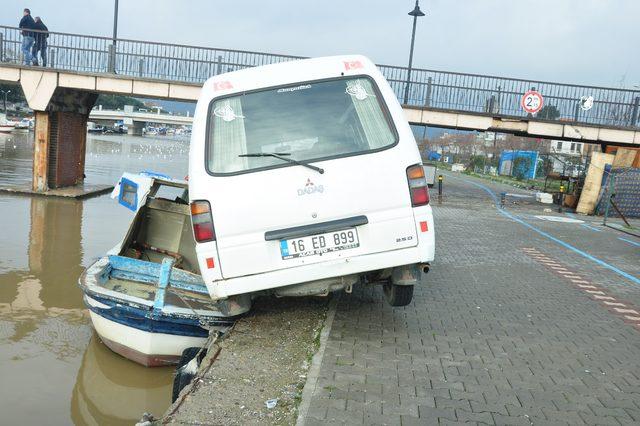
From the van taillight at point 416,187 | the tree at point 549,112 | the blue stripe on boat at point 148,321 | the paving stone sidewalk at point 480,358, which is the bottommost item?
the blue stripe on boat at point 148,321


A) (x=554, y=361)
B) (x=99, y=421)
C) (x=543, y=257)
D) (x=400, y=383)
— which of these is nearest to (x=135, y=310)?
(x=99, y=421)

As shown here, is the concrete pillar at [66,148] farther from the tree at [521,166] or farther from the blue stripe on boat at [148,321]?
the tree at [521,166]

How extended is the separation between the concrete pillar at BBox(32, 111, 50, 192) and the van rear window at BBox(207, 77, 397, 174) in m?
16.4

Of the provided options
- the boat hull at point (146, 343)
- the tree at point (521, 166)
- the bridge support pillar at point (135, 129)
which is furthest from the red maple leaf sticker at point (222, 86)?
the bridge support pillar at point (135, 129)

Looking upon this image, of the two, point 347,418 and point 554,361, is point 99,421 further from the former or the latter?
point 554,361

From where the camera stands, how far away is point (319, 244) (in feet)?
16.8

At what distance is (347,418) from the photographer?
394 cm

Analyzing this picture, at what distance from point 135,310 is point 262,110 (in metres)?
2.50

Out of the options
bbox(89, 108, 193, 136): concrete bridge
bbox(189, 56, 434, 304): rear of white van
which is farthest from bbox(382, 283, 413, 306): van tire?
bbox(89, 108, 193, 136): concrete bridge

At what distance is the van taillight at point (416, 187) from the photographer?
517cm

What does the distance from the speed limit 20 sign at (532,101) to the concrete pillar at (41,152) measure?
16266 millimetres

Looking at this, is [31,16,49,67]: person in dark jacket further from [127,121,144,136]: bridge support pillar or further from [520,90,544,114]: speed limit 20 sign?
[127,121,144,136]: bridge support pillar

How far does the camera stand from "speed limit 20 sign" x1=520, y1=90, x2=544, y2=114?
21828mm

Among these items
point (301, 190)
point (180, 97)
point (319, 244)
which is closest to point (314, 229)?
point (319, 244)
